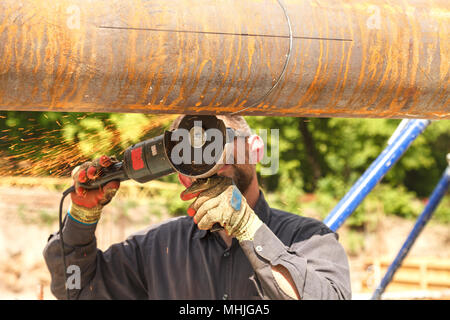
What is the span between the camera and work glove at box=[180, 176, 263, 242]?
6.48ft

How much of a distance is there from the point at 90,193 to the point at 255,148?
74cm

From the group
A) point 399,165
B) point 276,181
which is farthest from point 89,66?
point 399,165

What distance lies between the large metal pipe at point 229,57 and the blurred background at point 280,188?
79cm

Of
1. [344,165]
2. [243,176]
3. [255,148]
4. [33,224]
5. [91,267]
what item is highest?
[344,165]

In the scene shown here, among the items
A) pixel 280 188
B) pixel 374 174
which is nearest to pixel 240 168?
pixel 374 174

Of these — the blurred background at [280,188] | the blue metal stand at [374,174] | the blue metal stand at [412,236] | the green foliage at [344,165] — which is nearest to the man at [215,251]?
the blurred background at [280,188]

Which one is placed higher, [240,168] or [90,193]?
[240,168]

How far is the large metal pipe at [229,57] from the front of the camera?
126 cm

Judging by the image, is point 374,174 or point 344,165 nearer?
point 374,174

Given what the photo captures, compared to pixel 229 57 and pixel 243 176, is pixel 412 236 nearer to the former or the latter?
pixel 243 176

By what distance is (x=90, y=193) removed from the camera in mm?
2443

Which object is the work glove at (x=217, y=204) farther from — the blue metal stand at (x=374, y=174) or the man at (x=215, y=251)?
the blue metal stand at (x=374, y=174)

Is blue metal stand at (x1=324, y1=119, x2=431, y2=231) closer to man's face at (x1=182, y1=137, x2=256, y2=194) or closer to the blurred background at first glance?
the blurred background
